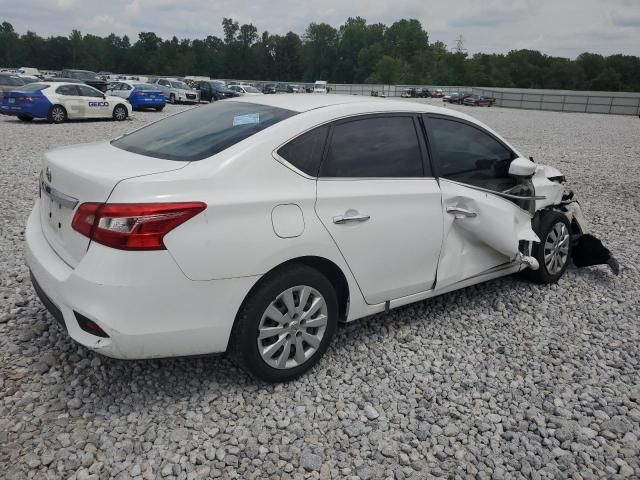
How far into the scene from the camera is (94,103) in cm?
1800

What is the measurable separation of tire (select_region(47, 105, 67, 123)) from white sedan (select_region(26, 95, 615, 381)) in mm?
15437

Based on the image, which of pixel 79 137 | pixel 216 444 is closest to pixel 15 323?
pixel 216 444

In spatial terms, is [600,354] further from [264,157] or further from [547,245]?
[264,157]

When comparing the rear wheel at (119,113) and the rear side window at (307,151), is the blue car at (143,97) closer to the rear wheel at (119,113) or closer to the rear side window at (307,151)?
the rear wheel at (119,113)

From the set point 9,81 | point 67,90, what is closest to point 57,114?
point 67,90

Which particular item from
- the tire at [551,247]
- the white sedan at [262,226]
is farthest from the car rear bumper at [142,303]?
the tire at [551,247]

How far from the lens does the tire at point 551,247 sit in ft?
15.2

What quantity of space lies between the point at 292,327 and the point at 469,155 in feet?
6.51

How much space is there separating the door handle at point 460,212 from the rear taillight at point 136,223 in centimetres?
191

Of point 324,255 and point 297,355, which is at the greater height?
point 324,255

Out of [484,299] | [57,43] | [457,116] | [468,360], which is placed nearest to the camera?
[468,360]

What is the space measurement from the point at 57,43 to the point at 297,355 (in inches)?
5188

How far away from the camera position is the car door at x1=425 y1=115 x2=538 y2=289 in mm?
3719

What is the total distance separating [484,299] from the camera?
4559 millimetres
